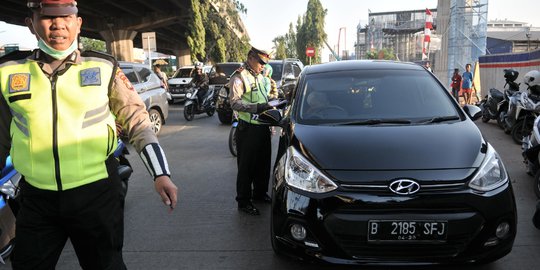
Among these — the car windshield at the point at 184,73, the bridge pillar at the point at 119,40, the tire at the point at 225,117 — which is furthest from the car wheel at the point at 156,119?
the bridge pillar at the point at 119,40

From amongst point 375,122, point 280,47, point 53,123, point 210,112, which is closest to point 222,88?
point 210,112

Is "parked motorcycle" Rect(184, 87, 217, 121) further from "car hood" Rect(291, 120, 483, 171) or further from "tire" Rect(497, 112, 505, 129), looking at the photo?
"car hood" Rect(291, 120, 483, 171)

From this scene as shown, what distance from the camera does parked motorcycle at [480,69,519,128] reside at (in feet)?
32.2

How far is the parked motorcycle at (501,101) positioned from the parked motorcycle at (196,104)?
7526 millimetres

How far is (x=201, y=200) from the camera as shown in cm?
526

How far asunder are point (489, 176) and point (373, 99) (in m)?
1.32

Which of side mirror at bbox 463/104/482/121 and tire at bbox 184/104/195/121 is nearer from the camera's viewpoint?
side mirror at bbox 463/104/482/121

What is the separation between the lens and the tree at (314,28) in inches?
2297

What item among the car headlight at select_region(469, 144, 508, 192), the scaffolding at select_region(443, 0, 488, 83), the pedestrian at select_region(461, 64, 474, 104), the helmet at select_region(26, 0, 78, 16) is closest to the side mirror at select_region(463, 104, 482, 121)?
the car headlight at select_region(469, 144, 508, 192)

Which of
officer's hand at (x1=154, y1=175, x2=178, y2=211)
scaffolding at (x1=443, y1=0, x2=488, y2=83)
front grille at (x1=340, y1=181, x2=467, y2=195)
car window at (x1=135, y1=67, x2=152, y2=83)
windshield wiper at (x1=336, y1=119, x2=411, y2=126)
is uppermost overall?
scaffolding at (x1=443, y1=0, x2=488, y2=83)

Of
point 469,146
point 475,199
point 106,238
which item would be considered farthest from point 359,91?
point 106,238

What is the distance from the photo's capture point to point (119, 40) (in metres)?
38.0

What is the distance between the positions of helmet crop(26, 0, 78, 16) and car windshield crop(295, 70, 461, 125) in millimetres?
2227

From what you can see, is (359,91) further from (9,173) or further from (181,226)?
(9,173)
